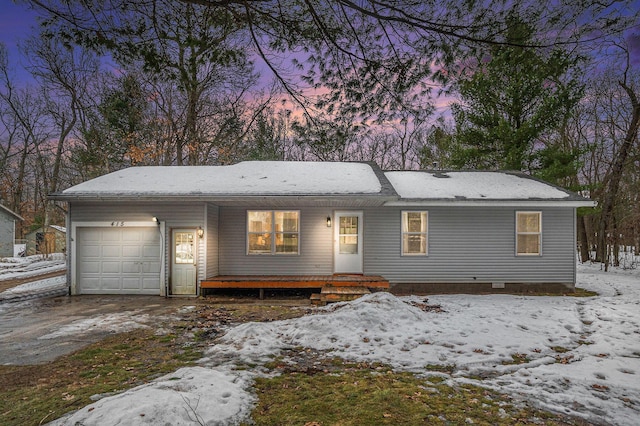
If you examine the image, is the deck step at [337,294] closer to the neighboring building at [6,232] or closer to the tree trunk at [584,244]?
the tree trunk at [584,244]

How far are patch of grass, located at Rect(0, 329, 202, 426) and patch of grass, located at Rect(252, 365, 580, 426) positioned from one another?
1700 millimetres

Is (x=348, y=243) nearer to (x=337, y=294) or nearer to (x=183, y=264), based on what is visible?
(x=337, y=294)

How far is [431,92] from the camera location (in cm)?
477

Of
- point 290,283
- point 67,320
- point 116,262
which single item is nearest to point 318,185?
point 290,283

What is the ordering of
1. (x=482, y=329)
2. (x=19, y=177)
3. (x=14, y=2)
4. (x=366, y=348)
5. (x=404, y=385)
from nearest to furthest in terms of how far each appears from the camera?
(x=14, y=2) → (x=404, y=385) → (x=366, y=348) → (x=482, y=329) → (x=19, y=177)

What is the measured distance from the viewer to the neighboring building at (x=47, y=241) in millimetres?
21178

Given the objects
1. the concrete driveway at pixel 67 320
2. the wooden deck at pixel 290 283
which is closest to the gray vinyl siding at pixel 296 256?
the wooden deck at pixel 290 283

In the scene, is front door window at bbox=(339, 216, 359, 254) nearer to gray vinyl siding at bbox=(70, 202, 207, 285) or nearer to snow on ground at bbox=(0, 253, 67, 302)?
gray vinyl siding at bbox=(70, 202, 207, 285)

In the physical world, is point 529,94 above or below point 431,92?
above

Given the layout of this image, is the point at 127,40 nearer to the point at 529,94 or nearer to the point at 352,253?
the point at 352,253

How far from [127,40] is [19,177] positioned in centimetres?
3007

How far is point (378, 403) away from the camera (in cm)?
366

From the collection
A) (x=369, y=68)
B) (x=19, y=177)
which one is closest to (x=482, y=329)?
(x=369, y=68)

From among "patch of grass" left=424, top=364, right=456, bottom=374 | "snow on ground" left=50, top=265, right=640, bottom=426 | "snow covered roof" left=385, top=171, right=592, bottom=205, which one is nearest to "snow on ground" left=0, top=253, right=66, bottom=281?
"snow on ground" left=50, top=265, right=640, bottom=426
